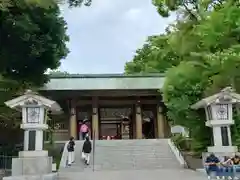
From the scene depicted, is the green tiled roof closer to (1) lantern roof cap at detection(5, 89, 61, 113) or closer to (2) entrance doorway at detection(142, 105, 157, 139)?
(2) entrance doorway at detection(142, 105, 157, 139)

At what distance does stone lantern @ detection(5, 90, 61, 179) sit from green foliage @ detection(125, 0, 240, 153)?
627 centimetres

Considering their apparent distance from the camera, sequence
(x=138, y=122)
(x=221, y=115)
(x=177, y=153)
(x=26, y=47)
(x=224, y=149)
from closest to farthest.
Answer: (x=224, y=149), (x=221, y=115), (x=26, y=47), (x=177, y=153), (x=138, y=122)

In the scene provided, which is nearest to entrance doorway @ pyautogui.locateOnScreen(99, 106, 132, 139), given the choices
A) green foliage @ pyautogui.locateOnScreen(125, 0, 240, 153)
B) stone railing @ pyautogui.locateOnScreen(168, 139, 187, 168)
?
stone railing @ pyautogui.locateOnScreen(168, 139, 187, 168)

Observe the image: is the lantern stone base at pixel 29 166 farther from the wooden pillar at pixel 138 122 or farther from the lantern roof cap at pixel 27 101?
the wooden pillar at pixel 138 122

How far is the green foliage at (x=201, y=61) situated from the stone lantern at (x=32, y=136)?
6.27 m

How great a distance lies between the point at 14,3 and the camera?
13.3m

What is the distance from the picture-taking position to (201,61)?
16156 mm

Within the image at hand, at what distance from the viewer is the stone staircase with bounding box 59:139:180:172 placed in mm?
16250

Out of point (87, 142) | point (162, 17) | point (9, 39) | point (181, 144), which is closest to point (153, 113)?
point (181, 144)

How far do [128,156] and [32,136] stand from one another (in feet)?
20.2

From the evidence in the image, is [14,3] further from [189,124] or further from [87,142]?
[189,124]

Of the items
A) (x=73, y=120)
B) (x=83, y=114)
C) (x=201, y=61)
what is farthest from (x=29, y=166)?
(x=83, y=114)

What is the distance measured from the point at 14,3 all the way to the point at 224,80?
9.22 m

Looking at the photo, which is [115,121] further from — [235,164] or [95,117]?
[235,164]
